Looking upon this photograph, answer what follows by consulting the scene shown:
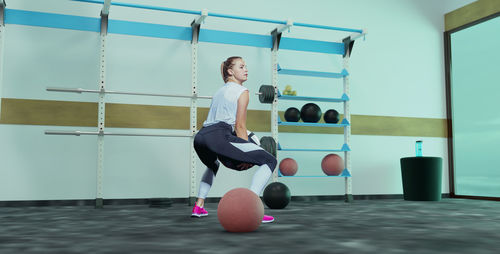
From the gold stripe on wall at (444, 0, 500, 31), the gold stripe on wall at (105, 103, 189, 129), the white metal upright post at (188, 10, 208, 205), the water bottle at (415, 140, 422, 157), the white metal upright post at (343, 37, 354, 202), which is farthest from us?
the gold stripe on wall at (444, 0, 500, 31)

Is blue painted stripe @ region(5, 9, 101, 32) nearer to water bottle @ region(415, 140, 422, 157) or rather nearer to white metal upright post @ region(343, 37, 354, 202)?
white metal upright post @ region(343, 37, 354, 202)

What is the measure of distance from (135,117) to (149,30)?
1.13m

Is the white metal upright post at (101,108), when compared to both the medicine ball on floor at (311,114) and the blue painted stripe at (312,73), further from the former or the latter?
the medicine ball on floor at (311,114)

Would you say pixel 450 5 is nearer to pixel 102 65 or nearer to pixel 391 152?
pixel 391 152

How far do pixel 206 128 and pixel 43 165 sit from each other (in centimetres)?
284

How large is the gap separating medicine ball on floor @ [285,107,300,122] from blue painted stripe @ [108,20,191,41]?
1.63 m

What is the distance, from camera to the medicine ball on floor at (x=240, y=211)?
2.78m

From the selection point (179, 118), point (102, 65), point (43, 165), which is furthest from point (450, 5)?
point (43, 165)

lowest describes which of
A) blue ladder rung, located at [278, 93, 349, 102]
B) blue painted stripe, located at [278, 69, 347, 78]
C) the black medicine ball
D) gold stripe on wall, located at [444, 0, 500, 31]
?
the black medicine ball

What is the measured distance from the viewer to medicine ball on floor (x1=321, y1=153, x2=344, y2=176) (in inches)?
231

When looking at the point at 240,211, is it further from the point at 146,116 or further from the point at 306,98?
the point at 306,98

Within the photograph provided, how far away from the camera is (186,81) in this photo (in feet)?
19.5

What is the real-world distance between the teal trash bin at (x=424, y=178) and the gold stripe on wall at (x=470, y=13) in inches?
95.2

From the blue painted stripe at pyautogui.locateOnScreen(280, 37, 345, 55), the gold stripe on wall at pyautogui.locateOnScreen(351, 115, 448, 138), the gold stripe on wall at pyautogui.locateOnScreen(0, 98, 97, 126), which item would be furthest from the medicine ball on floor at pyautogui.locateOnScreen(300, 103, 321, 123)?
the gold stripe on wall at pyautogui.locateOnScreen(0, 98, 97, 126)
